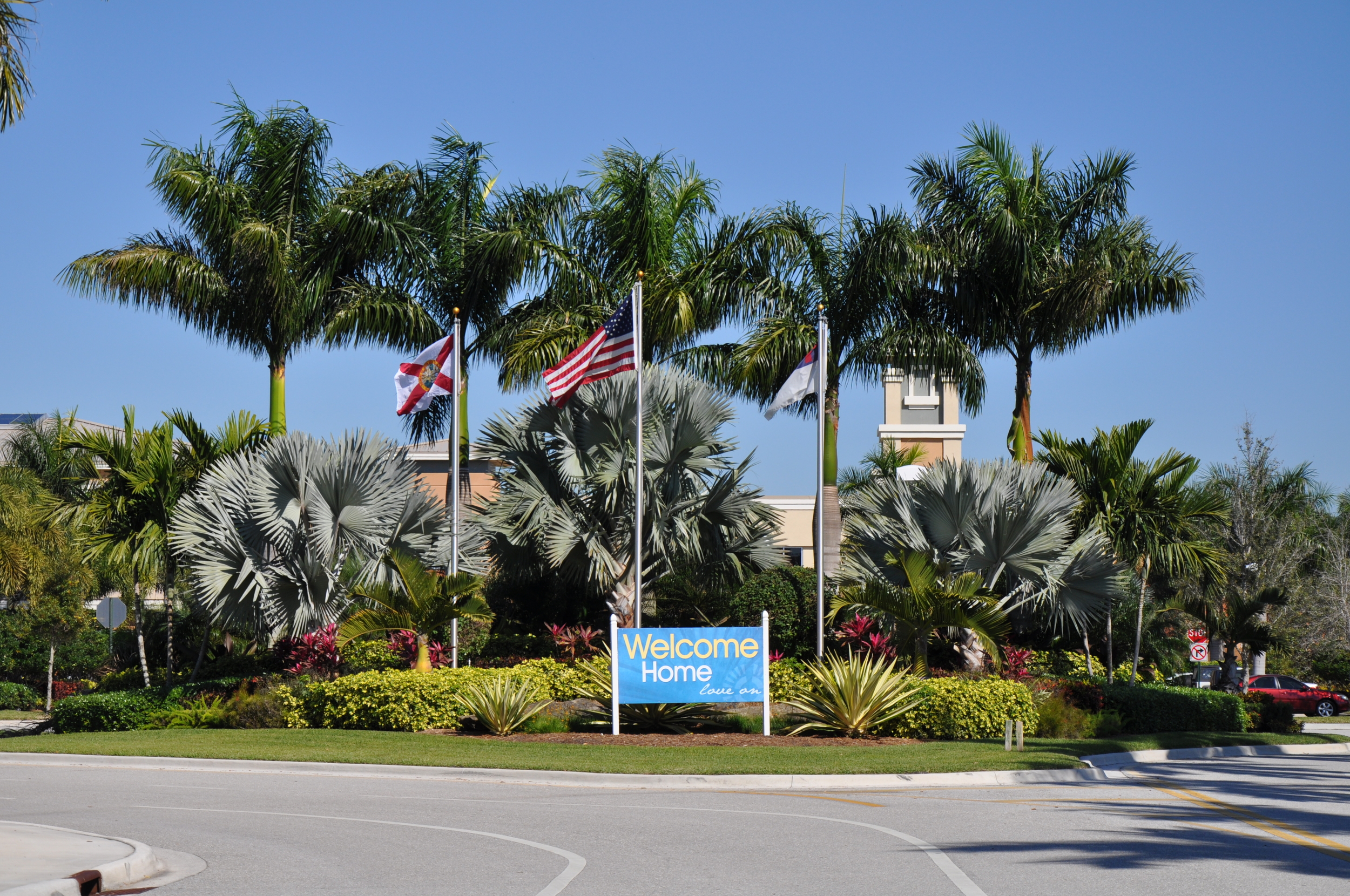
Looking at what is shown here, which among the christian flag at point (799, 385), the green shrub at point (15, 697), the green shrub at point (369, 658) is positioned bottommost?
the green shrub at point (15, 697)

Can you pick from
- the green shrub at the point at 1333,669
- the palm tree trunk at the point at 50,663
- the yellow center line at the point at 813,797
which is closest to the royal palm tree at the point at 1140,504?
the yellow center line at the point at 813,797

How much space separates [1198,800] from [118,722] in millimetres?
17642

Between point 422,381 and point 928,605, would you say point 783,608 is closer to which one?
point 928,605

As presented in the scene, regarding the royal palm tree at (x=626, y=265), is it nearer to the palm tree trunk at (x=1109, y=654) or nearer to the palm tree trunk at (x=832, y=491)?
the palm tree trunk at (x=832, y=491)

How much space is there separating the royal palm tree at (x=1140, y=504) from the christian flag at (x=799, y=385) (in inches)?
255

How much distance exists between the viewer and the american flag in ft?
72.3

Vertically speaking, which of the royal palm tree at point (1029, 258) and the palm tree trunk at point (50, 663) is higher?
the royal palm tree at point (1029, 258)

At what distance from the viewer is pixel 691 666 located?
784 inches

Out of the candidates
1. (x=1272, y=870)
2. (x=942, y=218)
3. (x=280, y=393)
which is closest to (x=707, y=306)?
(x=942, y=218)

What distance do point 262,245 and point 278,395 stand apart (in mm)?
3521

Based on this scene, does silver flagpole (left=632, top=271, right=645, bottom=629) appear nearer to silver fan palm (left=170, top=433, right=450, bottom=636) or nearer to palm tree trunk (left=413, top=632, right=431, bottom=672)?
palm tree trunk (left=413, top=632, right=431, bottom=672)

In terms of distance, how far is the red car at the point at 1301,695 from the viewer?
34.8 metres

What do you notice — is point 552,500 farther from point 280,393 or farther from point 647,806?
point 647,806

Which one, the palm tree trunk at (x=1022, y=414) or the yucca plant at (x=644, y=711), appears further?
the palm tree trunk at (x=1022, y=414)
